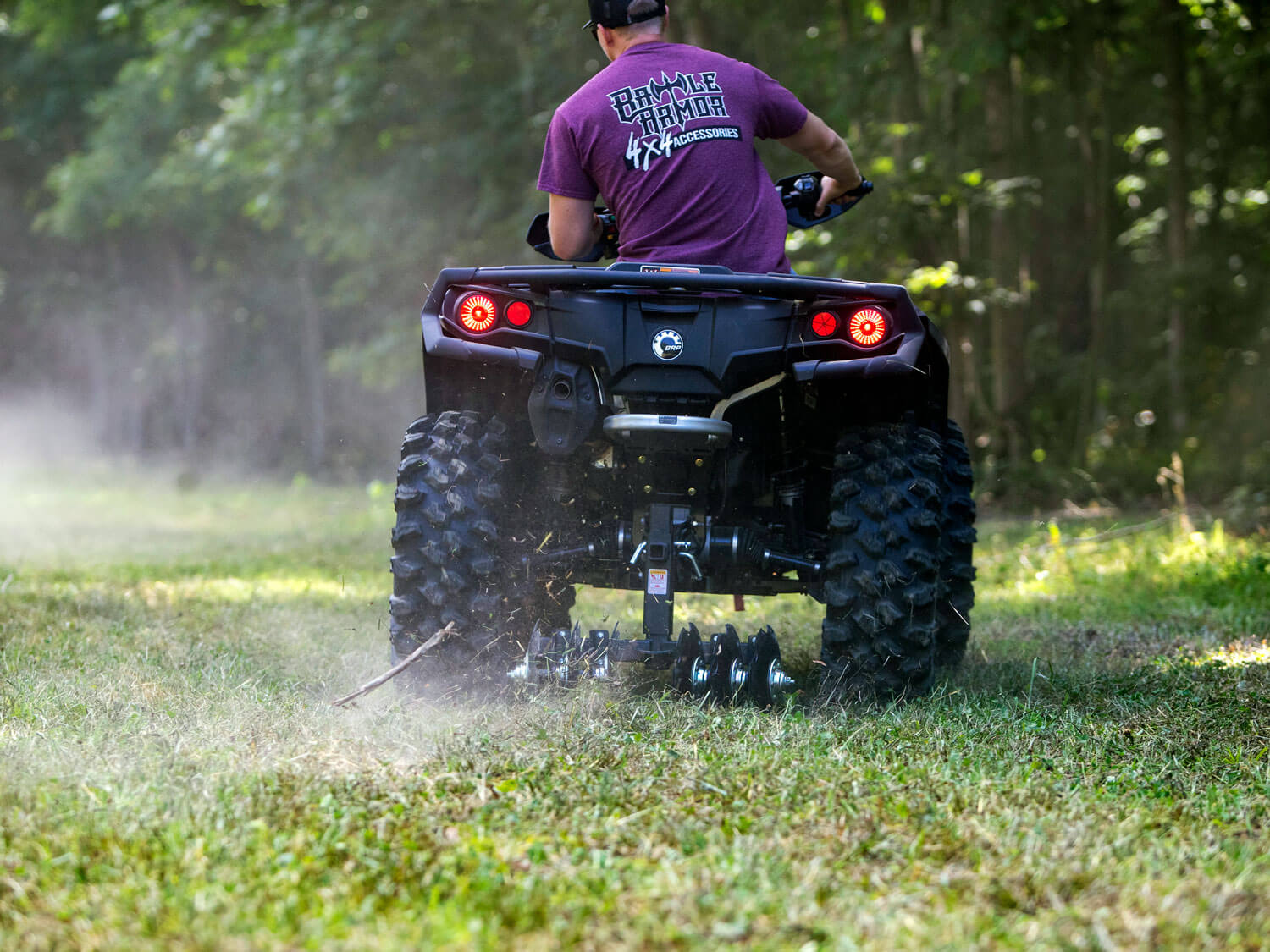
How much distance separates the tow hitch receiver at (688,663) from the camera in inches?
164

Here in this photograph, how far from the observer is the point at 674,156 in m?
4.25

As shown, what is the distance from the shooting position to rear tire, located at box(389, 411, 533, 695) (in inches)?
166

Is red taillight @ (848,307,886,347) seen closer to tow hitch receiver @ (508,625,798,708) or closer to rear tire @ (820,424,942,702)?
rear tire @ (820,424,942,702)

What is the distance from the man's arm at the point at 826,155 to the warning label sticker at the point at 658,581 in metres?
1.45

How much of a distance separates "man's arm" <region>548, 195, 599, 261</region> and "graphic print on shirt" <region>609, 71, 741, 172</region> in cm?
24

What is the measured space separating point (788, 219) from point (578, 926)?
10.8 ft

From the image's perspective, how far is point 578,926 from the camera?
7.48ft

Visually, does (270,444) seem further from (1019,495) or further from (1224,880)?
(1224,880)

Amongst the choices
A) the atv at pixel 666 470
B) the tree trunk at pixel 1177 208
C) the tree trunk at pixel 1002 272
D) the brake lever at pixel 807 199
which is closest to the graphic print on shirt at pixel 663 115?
the atv at pixel 666 470

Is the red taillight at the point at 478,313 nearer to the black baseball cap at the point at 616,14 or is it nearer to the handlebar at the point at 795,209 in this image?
the handlebar at the point at 795,209

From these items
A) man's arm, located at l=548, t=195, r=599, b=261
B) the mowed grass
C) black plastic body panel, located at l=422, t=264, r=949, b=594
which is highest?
man's arm, located at l=548, t=195, r=599, b=261

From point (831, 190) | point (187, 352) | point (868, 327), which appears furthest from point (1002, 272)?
point (187, 352)

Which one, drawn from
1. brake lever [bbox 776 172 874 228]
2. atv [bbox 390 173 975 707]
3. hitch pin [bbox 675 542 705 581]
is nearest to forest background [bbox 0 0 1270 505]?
brake lever [bbox 776 172 874 228]

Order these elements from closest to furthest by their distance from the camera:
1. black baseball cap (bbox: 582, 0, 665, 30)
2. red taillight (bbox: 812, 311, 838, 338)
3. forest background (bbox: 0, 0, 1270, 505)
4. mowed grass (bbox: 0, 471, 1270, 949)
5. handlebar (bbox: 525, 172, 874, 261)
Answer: mowed grass (bbox: 0, 471, 1270, 949), red taillight (bbox: 812, 311, 838, 338), black baseball cap (bbox: 582, 0, 665, 30), handlebar (bbox: 525, 172, 874, 261), forest background (bbox: 0, 0, 1270, 505)
